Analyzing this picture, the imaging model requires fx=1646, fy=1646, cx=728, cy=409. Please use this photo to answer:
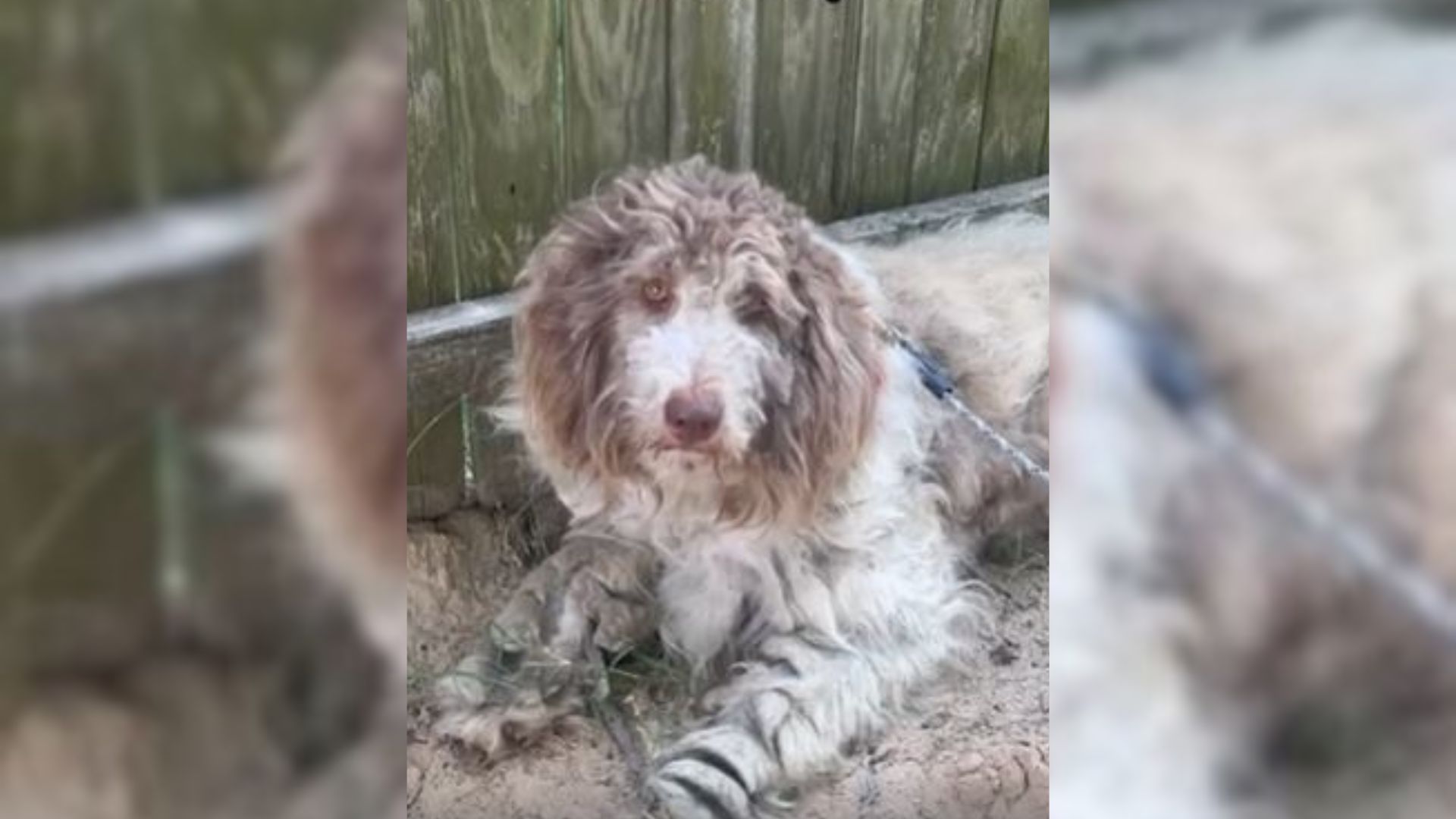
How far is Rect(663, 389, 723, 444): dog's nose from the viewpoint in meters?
1.31

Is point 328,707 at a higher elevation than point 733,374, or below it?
below

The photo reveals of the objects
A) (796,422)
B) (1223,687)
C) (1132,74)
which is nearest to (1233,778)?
(1223,687)

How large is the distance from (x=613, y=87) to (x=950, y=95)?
0.92 feet

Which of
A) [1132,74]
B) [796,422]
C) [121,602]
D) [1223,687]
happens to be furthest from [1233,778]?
[121,602]

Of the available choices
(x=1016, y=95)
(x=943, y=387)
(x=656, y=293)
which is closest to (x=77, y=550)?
(x=656, y=293)

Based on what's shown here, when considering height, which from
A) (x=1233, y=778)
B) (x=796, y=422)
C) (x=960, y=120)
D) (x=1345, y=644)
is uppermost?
(x=960, y=120)

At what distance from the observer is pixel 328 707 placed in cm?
126

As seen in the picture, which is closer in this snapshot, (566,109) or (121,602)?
(121,602)

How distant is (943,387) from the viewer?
55.1 inches

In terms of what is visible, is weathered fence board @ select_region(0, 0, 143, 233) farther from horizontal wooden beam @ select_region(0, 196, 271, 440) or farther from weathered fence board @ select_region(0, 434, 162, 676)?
weathered fence board @ select_region(0, 434, 162, 676)

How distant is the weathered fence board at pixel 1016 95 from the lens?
4.37ft

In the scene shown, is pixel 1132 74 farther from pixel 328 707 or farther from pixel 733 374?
pixel 328 707

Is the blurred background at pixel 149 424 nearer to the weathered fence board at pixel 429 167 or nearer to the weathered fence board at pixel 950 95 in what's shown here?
the weathered fence board at pixel 429 167

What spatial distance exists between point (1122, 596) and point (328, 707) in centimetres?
61
